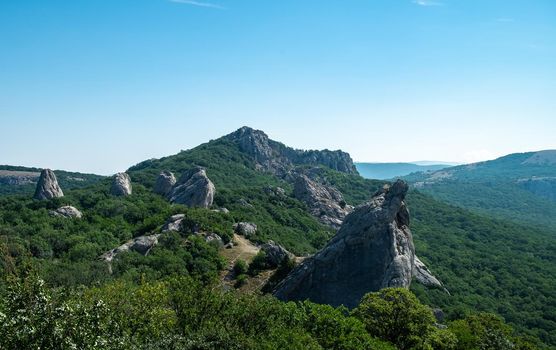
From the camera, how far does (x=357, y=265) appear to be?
53125mm

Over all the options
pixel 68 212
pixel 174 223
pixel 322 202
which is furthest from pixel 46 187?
pixel 322 202

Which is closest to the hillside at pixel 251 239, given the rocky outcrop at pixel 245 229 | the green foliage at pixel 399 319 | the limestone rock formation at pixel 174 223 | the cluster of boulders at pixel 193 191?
the limestone rock formation at pixel 174 223

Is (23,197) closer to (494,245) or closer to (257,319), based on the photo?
(257,319)

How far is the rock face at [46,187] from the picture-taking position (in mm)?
110812

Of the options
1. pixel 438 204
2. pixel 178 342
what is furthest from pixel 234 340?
pixel 438 204

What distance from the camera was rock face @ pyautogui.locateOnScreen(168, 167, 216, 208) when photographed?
105 m

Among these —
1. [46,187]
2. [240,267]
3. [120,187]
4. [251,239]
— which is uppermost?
[46,187]

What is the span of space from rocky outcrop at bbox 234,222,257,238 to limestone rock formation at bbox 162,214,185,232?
11665 mm

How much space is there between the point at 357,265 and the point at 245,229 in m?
37.3

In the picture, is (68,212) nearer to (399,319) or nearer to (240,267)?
(240,267)

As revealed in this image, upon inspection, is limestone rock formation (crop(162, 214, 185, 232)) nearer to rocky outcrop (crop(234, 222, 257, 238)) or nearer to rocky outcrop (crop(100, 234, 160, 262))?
rocky outcrop (crop(100, 234, 160, 262))

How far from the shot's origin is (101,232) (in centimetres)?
8312

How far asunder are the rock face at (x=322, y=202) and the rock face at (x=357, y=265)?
7935 cm

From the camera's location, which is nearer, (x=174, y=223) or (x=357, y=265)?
(x=357, y=265)
